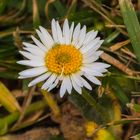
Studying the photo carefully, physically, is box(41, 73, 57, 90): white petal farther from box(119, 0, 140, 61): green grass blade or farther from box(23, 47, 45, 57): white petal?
box(119, 0, 140, 61): green grass blade

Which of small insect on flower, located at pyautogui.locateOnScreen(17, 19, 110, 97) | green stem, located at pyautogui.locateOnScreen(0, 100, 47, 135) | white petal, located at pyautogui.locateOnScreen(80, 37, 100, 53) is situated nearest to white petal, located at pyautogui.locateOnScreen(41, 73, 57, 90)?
small insect on flower, located at pyautogui.locateOnScreen(17, 19, 110, 97)

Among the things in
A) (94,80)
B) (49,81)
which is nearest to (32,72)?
(49,81)

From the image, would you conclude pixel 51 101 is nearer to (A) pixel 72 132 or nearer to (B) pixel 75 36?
(A) pixel 72 132

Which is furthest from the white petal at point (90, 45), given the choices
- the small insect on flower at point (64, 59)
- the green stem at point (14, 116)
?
the green stem at point (14, 116)

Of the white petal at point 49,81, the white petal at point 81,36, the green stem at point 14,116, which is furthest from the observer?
the green stem at point 14,116

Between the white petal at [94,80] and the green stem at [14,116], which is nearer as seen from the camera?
the white petal at [94,80]

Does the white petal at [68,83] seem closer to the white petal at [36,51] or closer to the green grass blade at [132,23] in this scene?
the white petal at [36,51]

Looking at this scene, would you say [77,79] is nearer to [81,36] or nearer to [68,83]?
[68,83]

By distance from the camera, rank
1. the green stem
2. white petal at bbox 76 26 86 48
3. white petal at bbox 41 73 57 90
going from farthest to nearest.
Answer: the green stem, white petal at bbox 76 26 86 48, white petal at bbox 41 73 57 90

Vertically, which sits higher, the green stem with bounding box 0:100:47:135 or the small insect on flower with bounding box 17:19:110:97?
the small insect on flower with bounding box 17:19:110:97

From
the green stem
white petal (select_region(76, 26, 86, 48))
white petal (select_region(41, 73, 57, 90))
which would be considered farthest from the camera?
the green stem
